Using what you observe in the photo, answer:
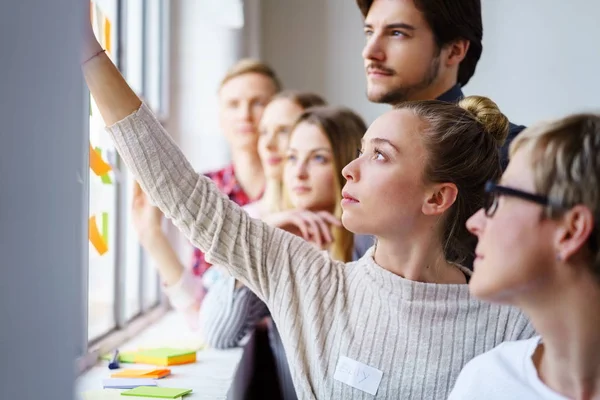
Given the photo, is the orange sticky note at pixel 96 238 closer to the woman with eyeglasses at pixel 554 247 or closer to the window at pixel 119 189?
the window at pixel 119 189

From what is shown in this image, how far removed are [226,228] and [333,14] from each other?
1473 millimetres

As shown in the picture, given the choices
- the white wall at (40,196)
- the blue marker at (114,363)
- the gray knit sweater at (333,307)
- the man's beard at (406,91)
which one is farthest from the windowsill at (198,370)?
the man's beard at (406,91)

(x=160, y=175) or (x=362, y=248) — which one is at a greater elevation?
(x=160, y=175)

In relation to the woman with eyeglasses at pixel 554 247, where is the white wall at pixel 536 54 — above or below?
above

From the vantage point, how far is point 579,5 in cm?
194

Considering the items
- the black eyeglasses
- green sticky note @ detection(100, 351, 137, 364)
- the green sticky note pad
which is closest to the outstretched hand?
green sticky note @ detection(100, 351, 137, 364)

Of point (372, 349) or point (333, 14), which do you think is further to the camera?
point (333, 14)

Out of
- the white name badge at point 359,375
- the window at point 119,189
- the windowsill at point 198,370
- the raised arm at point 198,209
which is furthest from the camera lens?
the window at point 119,189

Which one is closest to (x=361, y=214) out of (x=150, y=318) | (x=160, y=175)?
(x=160, y=175)

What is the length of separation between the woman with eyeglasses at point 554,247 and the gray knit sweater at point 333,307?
38 centimetres

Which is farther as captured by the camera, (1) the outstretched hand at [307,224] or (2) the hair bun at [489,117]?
(1) the outstretched hand at [307,224]

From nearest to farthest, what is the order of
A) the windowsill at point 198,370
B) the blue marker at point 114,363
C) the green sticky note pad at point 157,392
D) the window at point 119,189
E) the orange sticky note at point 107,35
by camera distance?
the green sticky note pad at point 157,392
the windowsill at point 198,370
the blue marker at point 114,363
the window at point 119,189
the orange sticky note at point 107,35

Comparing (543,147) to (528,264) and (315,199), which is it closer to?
(528,264)

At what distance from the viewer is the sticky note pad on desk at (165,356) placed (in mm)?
1938
